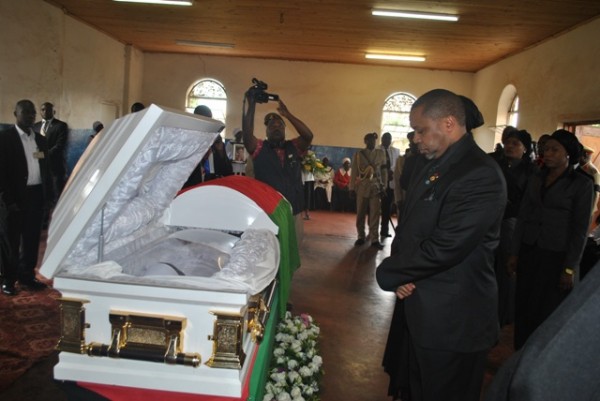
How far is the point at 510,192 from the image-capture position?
3.55m

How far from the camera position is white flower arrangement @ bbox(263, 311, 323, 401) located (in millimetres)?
2102

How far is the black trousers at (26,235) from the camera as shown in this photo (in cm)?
375

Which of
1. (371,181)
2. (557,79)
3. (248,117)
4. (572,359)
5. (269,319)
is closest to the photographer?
(572,359)

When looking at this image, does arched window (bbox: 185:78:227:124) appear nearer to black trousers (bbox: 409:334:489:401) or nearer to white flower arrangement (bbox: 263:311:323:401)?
white flower arrangement (bbox: 263:311:323:401)

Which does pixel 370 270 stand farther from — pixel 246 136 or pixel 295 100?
pixel 295 100

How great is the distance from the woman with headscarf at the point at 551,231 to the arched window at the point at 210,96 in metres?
10.1

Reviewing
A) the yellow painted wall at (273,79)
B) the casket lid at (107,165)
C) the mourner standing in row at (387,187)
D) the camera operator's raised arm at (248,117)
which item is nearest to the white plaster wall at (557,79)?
the yellow painted wall at (273,79)

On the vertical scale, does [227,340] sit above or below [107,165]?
below

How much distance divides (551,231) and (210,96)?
35.0ft

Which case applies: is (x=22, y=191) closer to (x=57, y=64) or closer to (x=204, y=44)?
(x=57, y=64)

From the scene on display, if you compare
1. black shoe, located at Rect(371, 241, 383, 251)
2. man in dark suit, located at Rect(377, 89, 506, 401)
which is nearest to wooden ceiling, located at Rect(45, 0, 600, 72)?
black shoe, located at Rect(371, 241, 383, 251)

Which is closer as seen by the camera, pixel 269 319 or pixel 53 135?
pixel 269 319

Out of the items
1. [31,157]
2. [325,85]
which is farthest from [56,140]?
[325,85]

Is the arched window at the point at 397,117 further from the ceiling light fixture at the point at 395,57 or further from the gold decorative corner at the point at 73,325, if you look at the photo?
the gold decorative corner at the point at 73,325
